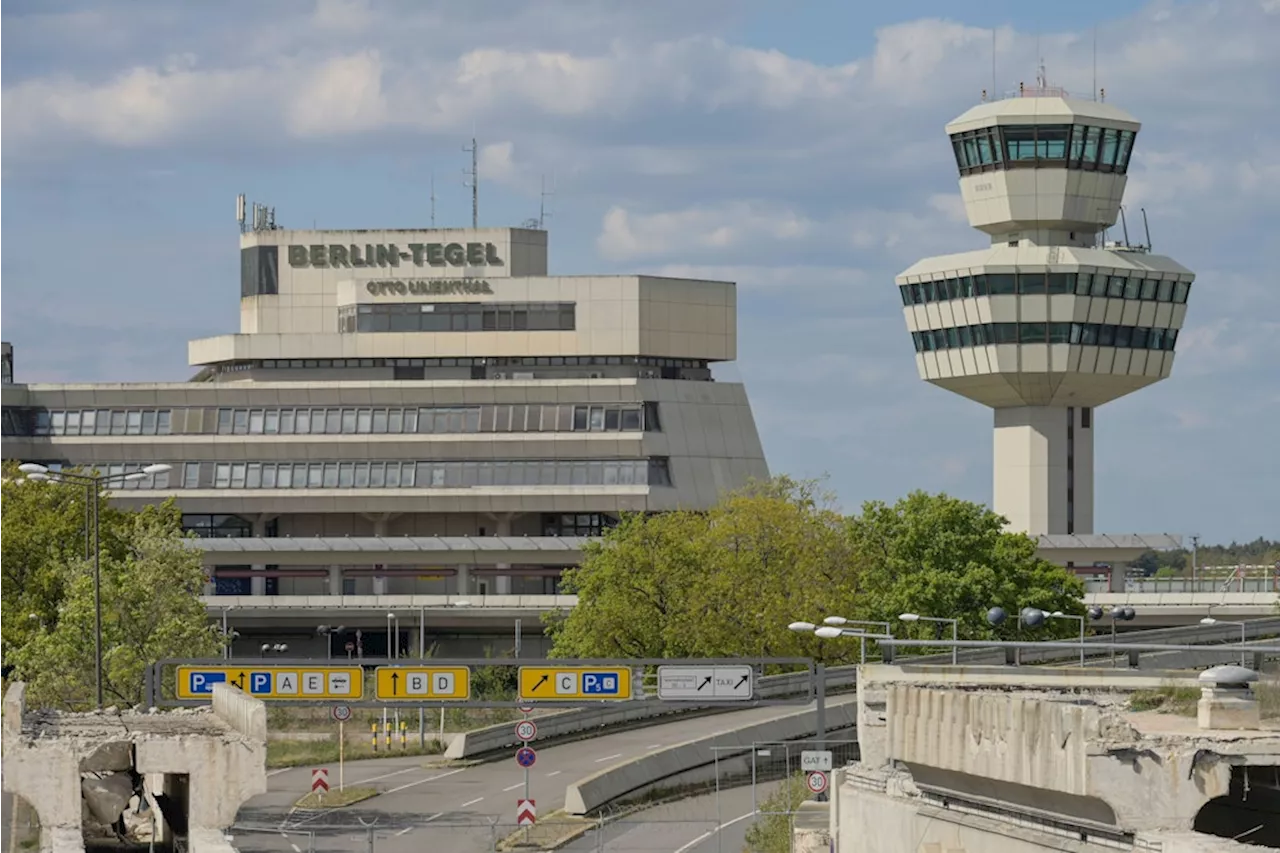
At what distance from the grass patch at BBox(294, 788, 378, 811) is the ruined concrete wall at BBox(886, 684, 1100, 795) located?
34593mm

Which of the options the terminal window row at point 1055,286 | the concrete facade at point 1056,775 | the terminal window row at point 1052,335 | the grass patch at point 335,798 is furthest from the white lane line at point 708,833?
the terminal window row at point 1055,286

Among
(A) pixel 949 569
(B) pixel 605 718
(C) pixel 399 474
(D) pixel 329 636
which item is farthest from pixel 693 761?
(C) pixel 399 474

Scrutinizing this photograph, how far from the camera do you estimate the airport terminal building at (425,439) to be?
14025 centimetres

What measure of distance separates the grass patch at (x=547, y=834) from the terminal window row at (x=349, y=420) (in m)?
77.5

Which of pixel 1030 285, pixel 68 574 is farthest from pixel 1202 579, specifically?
pixel 68 574

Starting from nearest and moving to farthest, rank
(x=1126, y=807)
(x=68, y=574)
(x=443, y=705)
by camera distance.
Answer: (x=1126, y=807)
(x=443, y=705)
(x=68, y=574)

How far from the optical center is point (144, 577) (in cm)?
8394

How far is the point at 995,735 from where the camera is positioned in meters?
30.9

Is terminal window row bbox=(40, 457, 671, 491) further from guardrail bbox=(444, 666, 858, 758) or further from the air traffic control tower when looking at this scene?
guardrail bbox=(444, 666, 858, 758)

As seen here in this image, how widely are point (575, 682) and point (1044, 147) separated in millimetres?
89224

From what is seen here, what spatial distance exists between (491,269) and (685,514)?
3971cm

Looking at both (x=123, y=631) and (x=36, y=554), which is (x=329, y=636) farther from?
(x=123, y=631)

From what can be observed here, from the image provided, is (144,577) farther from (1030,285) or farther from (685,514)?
(1030,285)

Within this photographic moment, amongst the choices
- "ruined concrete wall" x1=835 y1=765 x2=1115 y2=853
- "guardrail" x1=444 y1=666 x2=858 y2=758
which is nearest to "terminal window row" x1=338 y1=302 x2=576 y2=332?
"guardrail" x1=444 y1=666 x2=858 y2=758
